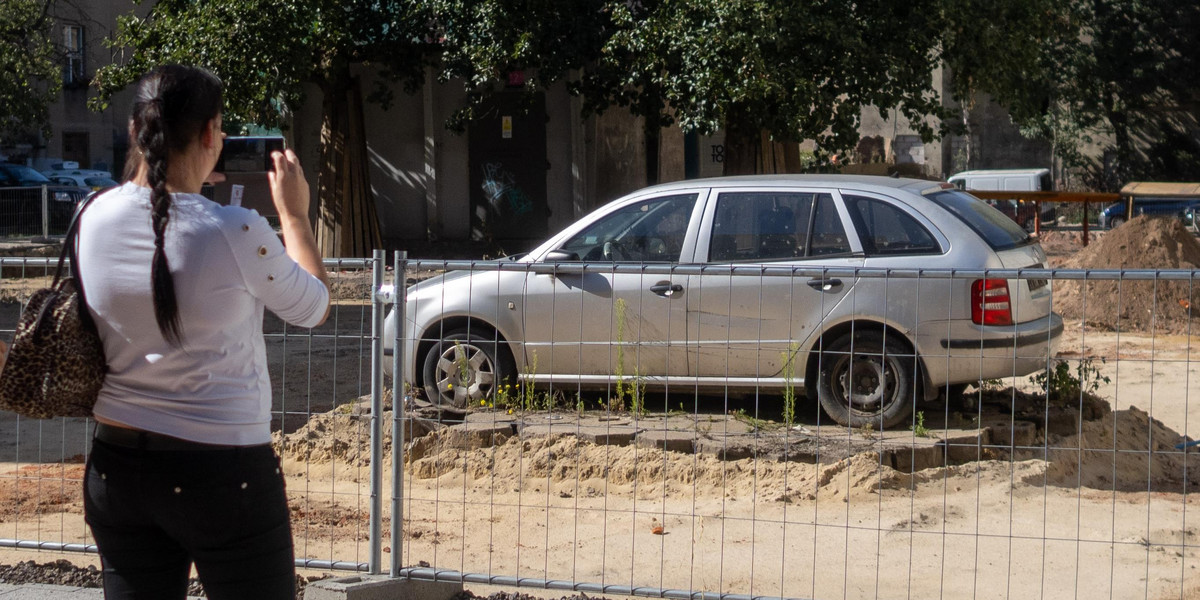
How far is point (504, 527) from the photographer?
21.3 ft

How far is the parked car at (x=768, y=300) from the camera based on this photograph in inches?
281

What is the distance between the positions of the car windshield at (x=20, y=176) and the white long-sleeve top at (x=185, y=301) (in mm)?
35278

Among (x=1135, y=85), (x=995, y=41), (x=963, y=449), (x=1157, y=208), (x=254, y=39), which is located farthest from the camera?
(x=1135, y=85)

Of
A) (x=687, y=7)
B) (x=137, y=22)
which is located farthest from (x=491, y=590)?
(x=137, y=22)

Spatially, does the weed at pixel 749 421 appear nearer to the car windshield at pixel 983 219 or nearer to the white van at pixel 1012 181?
the car windshield at pixel 983 219

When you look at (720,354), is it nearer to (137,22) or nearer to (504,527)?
(504,527)

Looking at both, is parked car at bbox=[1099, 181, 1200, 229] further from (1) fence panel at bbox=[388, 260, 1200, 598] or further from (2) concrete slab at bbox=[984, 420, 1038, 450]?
(2) concrete slab at bbox=[984, 420, 1038, 450]

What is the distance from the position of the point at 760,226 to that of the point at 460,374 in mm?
2200

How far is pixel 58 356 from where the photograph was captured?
255 cm

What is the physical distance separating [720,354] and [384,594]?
329cm

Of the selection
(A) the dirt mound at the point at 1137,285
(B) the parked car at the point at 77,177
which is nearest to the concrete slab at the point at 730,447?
(A) the dirt mound at the point at 1137,285

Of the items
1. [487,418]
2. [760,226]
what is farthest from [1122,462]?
[487,418]

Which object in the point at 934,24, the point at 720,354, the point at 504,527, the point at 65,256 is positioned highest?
the point at 934,24

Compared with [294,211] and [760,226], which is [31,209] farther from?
[294,211]
